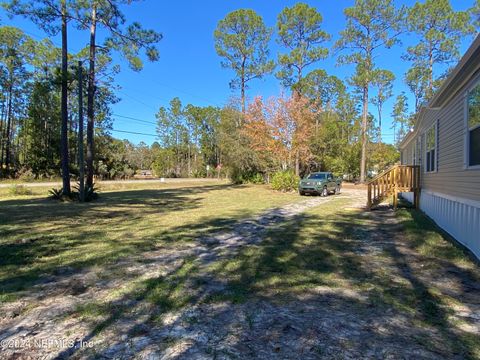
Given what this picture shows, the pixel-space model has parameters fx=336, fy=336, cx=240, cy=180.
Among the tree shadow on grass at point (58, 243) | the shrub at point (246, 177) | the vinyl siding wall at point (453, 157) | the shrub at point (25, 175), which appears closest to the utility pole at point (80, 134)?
the tree shadow on grass at point (58, 243)

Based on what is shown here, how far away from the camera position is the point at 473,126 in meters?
6.23

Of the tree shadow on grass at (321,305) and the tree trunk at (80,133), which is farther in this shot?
the tree trunk at (80,133)

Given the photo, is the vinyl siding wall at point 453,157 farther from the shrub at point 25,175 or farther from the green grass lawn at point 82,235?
the shrub at point 25,175

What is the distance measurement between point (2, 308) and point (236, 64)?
3431 centimetres

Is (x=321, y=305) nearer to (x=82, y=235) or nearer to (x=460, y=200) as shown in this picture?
(x=460, y=200)

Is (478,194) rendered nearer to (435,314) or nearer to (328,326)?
(435,314)

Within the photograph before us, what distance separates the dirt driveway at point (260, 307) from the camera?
9.06 feet

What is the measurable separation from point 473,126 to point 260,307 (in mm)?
Result: 5414

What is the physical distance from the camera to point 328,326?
10.4 feet

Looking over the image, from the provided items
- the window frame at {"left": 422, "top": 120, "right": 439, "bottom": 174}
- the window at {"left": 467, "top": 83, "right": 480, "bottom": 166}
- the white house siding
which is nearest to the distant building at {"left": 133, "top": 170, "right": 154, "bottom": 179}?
the window frame at {"left": 422, "top": 120, "right": 439, "bottom": 174}

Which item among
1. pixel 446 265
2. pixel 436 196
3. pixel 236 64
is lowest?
pixel 446 265

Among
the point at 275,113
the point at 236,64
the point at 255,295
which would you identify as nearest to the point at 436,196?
the point at 255,295

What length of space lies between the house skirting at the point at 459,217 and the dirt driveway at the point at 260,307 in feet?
1.67

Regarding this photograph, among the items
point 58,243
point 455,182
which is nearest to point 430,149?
point 455,182
